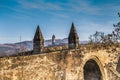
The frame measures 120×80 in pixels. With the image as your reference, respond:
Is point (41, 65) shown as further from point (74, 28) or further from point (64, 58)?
point (74, 28)

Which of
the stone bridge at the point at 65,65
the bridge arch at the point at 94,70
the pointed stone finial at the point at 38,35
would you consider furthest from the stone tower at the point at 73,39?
the bridge arch at the point at 94,70

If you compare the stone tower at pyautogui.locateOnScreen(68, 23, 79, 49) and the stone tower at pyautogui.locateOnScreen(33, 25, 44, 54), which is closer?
the stone tower at pyautogui.locateOnScreen(33, 25, 44, 54)

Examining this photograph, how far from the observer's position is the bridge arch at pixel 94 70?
56.3 ft

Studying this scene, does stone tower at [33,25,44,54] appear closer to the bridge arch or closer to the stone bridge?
the stone bridge

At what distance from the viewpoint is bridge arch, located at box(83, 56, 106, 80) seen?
17.1 meters

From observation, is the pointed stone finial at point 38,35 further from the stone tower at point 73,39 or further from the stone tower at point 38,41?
the stone tower at point 73,39

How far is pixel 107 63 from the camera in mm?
17516

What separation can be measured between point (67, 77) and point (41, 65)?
2105 millimetres

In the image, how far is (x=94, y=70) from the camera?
1778 cm

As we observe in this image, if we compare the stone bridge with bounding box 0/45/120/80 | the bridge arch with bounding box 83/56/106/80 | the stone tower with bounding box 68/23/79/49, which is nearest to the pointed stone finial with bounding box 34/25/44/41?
the stone bridge with bounding box 0/45/120/80

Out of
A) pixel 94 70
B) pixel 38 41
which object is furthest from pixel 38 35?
pixel 94 70

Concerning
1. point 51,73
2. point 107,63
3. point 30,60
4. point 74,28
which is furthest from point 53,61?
point 107,63

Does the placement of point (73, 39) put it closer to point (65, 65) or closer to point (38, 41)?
point (65, 65)

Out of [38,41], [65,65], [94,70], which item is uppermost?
[38,41]
